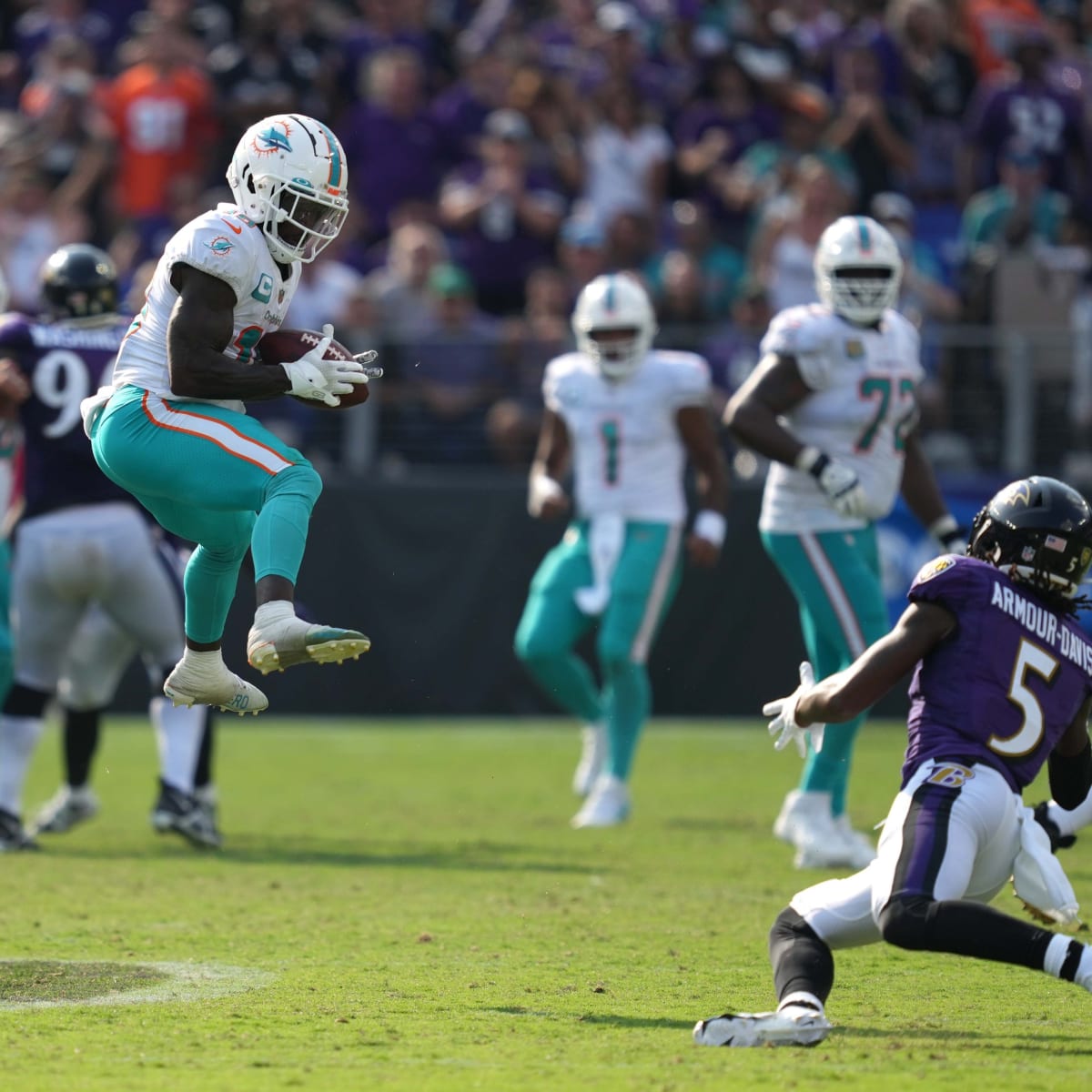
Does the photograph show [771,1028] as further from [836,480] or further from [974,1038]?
[836,480]

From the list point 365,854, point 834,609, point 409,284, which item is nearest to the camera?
point 834,609

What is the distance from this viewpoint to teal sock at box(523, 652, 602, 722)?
9.12 meters

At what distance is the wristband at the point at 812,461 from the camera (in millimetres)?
7398

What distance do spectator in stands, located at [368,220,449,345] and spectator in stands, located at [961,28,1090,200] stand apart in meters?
4.09

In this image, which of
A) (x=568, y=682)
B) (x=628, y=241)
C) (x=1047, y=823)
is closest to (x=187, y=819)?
(x=568, y=682)

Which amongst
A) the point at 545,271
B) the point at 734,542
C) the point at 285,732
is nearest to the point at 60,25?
the point at 545,271

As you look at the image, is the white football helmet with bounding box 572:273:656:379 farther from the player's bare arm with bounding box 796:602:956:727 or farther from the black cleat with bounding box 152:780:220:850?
the player's bare arm with bounding box 796:602:956:727

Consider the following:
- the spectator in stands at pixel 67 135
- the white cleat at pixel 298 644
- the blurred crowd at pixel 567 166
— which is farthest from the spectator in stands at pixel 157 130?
the white cleat at pixel 298 644

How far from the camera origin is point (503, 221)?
533 inches

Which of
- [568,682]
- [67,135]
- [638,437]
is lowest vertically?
[568,682]

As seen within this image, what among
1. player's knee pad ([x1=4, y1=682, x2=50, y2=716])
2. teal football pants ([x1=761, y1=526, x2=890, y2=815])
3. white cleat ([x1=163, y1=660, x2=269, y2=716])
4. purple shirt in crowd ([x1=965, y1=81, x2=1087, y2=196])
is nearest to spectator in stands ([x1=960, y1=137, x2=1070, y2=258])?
purple shirt in crowd ([x1=965, y1=81, x2=1087, y2=196])

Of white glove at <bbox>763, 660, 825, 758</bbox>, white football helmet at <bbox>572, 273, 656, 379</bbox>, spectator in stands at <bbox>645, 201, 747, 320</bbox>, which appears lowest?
white glove at <bbox>763, 660, 825, 758</bbox>

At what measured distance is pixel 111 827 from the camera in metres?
8.88

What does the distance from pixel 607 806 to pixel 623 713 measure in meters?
0.46
